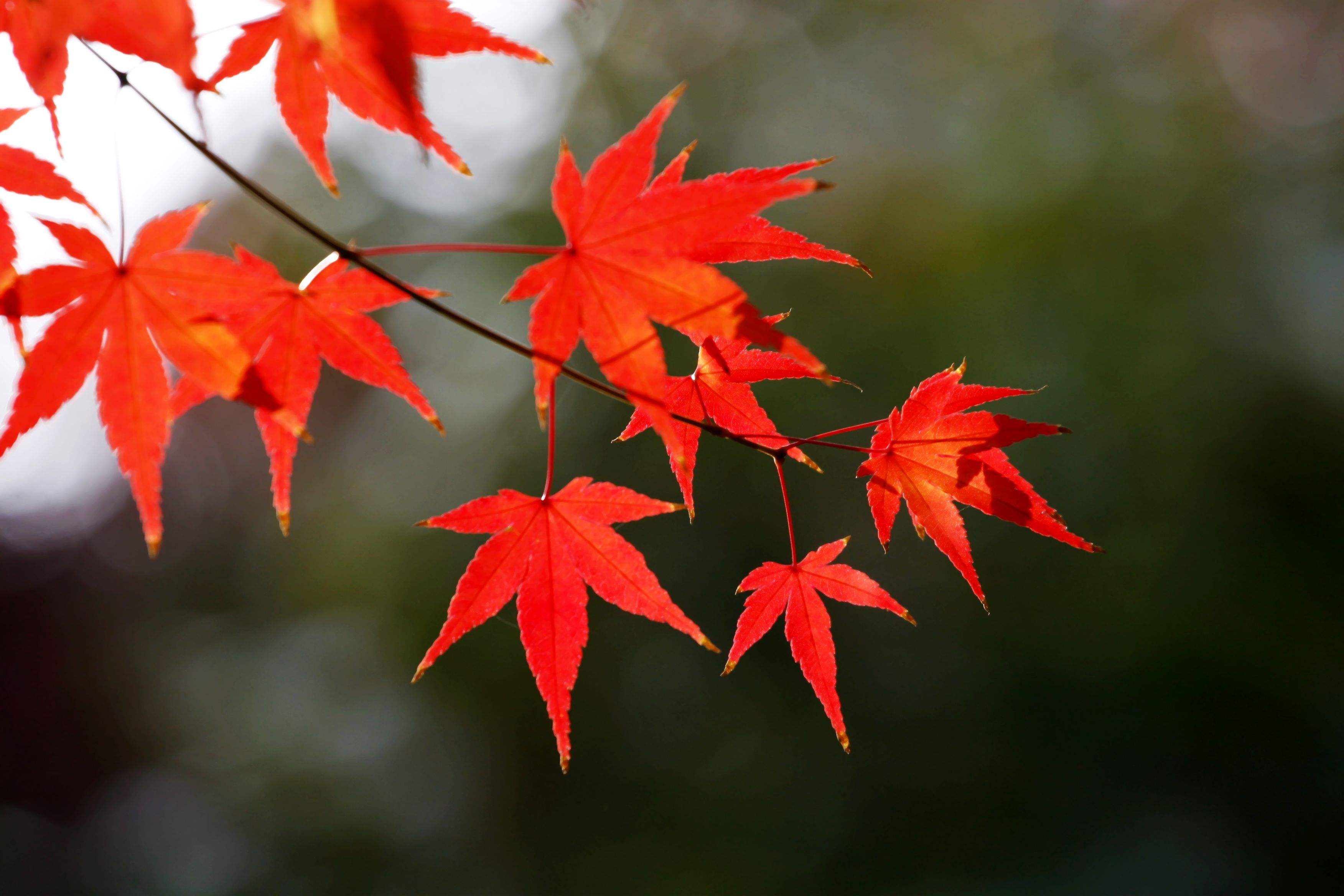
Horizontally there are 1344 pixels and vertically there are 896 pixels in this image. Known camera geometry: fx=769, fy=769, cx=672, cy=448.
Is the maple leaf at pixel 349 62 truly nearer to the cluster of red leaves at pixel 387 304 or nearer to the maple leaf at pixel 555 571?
the cluster of red leaves at pixel 387 304

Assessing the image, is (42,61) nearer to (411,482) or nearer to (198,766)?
(411,482)

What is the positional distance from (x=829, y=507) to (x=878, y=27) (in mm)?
3529

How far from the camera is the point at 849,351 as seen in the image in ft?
15.2

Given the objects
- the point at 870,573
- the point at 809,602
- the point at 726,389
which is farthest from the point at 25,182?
the point at 870,573

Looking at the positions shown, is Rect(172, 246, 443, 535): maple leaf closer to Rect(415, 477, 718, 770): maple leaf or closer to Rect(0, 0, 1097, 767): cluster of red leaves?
Rect(0, 0, 1097, 767): cluster of red leaves

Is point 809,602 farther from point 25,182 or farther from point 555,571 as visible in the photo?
point 25,182

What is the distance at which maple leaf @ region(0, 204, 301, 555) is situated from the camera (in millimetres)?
499

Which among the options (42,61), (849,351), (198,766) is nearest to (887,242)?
(849,351)

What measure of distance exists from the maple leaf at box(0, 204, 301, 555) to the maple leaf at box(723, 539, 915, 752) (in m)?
0.53

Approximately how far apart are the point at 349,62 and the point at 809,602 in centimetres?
67

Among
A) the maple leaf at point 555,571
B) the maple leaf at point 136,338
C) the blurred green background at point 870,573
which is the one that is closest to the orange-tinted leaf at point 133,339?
the maple leaf at point 136,338

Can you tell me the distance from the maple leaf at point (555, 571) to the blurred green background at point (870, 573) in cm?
329

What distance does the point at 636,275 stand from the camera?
1.76 ft

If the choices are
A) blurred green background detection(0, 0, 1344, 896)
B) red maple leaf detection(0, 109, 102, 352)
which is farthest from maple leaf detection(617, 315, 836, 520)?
blurred green background detection(0, 0, 1344, 896)
